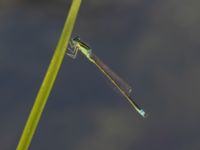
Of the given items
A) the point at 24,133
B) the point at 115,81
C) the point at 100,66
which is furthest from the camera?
the point at 115,81

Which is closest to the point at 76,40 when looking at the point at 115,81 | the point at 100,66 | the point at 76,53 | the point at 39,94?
the point at 76,53

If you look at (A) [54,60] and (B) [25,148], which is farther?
(A) [54,60]

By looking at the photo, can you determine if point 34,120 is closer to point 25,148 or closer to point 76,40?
point 25,148

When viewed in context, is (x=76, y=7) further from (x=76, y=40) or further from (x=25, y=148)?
(x=76, y=40)

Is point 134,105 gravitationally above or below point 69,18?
below

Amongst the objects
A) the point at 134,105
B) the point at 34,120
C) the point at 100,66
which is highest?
the point at 100,66

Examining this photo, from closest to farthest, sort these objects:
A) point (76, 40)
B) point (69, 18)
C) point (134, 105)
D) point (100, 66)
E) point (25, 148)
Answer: point (25, 148) < point (69, 18) < point (100, 66) < point (134, 105) < point (76, 40)
